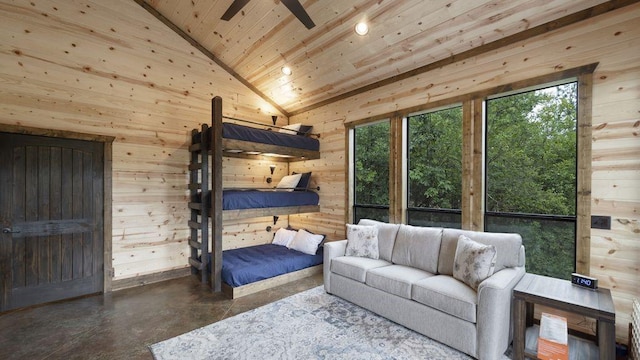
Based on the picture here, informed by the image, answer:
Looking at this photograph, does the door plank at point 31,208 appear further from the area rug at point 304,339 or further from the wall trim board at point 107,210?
the area rug at point 304,339

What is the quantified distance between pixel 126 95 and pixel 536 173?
523 centimetres

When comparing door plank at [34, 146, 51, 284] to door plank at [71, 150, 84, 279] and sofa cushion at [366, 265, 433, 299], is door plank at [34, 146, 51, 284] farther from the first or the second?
sofa cushion at [366, 265, 433, 299]

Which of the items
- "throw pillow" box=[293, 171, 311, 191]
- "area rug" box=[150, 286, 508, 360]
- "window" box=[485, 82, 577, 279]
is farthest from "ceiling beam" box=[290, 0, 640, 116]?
"area rug" box=[150, 286, 508, 360]

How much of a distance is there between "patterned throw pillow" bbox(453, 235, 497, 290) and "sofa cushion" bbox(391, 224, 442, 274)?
0.32 metres

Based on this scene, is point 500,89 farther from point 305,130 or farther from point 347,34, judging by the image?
point 305,130

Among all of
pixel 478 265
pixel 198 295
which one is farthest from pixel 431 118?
pixel 198 295

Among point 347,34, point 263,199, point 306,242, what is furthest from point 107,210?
point 347,34

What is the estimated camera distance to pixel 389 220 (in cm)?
A: 398

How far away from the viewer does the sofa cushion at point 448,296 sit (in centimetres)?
222

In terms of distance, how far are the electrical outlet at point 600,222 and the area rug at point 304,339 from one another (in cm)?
165

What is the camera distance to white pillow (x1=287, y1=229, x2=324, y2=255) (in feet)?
14.4

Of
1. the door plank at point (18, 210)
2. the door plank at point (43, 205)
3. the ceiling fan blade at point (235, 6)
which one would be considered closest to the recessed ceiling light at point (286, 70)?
the ceiling fan blade at point (235, 6)

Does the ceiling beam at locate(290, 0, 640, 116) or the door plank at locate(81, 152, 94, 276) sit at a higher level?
the ceiling beam at locate(290, 0, 640, 116)

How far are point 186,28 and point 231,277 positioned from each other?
380 cm
